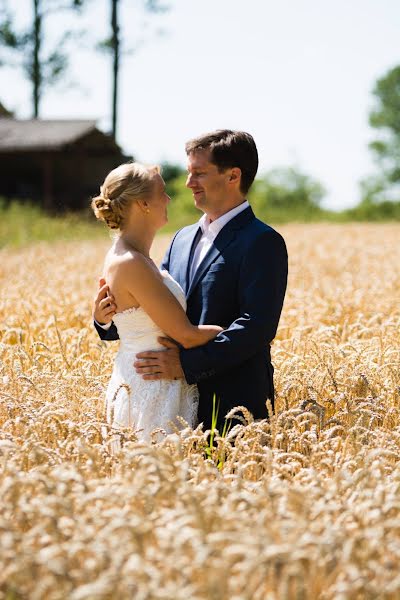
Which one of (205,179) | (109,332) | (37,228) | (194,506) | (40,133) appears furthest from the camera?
(40,133)

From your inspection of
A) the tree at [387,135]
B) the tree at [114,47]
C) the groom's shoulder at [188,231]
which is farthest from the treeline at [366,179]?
the groom's shoulder at [188,231]

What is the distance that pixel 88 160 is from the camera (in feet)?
109

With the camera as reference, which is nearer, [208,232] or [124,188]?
[124,188]

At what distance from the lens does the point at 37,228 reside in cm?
2198

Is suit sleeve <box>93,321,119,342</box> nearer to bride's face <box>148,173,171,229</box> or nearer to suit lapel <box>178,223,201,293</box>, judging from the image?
suit lapel <box>178,223,201,293</box>

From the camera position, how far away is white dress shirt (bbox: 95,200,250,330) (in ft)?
13.5

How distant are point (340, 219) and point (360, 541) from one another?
1454 inches

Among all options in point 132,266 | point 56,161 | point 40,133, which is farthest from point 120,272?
point 56,161

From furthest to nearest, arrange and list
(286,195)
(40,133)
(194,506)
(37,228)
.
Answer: (286,195) < (40,133) < (37,228) < (194,506)

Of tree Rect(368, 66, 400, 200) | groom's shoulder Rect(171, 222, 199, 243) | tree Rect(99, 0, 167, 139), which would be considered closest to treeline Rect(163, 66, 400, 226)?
tree Rect(368, 66, 400, 200)

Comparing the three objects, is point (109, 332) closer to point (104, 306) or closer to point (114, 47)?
point (104, 306)

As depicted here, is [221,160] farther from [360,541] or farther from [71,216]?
[71,216]

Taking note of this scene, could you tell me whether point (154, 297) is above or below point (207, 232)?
below

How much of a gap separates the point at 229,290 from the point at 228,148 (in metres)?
0.70
